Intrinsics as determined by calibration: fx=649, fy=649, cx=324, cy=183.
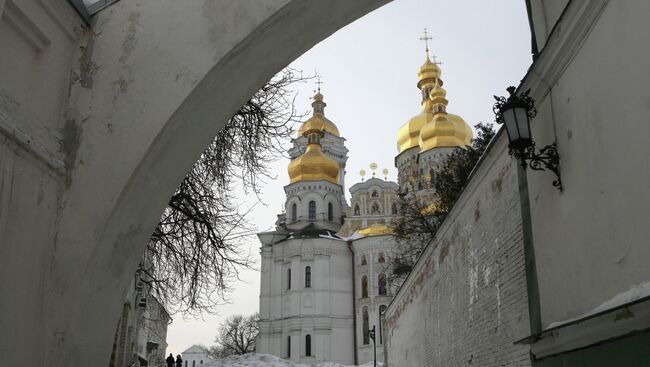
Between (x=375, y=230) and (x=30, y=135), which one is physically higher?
(x=375, y=230)

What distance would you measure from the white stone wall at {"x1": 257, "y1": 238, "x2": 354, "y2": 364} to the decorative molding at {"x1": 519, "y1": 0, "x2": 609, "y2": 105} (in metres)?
43.9

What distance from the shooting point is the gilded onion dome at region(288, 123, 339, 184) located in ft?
184

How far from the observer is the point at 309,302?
48.5m

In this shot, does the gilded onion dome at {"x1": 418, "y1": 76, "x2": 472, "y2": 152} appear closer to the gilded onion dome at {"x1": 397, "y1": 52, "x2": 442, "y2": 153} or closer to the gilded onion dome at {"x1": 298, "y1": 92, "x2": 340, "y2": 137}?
the gilded onion dome at {"x1": 397, "y1": 52, "x2": 442, "y2": 153}

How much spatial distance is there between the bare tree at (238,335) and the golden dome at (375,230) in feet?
63.9

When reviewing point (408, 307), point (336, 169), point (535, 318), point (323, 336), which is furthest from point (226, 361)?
point (336, 169)

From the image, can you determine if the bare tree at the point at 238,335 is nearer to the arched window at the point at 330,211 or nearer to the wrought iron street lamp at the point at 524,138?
the arched window at the point at 330,211

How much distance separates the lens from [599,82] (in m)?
3.90

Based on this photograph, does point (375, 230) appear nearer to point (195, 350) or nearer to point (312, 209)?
point (312, 209)

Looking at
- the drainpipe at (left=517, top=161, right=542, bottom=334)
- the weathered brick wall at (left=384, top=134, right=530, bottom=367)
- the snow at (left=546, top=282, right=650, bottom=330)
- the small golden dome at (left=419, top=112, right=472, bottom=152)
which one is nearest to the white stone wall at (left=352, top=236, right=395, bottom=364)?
the small golden dome at (left=419, top=112, right=472, bottom=152)

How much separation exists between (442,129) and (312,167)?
12817 millimetres

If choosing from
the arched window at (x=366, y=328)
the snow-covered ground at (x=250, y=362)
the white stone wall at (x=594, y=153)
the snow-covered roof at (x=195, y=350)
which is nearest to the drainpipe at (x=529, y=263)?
the white stone wall at (x=594, y=153)

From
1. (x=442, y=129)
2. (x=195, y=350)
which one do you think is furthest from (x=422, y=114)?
(x=195, y=350)

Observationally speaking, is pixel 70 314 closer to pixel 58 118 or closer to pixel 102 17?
pixel 58 118
